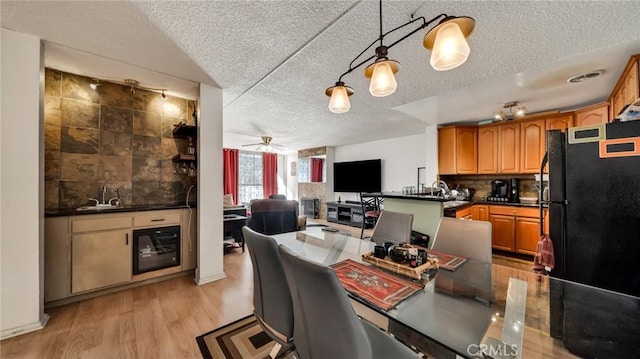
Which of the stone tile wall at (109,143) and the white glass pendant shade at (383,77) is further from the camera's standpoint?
the stone tile wall at (109,143)

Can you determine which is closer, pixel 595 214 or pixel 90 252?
pixel 595 214

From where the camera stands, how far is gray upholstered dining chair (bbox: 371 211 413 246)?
2072 mm

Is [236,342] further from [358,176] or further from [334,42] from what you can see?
[358,176]

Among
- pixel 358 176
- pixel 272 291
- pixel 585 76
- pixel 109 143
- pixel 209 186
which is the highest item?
pixel 585 76

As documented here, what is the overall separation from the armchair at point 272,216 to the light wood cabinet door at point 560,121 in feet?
13.5

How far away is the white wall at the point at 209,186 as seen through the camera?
2668 mm

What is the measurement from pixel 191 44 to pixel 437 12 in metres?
1.92

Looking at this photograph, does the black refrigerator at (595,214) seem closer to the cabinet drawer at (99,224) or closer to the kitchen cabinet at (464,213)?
the kitchen cabinet at (464,213)

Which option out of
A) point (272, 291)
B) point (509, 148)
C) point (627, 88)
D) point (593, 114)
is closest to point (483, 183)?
point (509, 148)

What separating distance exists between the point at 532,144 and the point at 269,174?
7240 mm

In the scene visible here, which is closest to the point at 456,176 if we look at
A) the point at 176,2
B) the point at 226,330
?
the point at 226,330

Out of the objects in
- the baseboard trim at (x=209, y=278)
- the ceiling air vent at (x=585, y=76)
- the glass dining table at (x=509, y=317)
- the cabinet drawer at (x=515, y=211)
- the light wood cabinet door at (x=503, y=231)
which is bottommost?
the baseboard trim at (x=209, y=278)

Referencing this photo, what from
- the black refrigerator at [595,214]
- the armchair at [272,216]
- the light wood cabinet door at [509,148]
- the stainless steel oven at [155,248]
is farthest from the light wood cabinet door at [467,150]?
the stainless steel oven at [155,248]

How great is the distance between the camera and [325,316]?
2.68 feet
